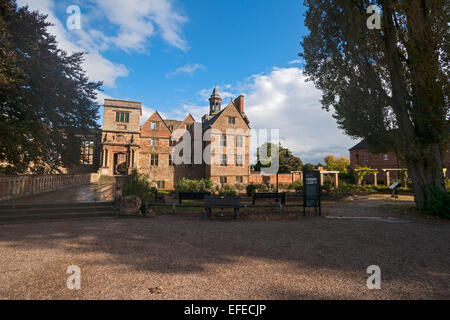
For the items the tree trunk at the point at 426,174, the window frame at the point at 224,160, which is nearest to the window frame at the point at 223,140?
the window frame at the point at 224,160

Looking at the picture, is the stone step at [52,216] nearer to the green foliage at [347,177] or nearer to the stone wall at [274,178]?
the stone wall at [274,178]

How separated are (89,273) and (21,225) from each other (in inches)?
255

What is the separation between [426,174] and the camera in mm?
11062

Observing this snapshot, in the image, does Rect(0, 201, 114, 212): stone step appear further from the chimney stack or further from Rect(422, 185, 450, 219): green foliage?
the chimney stack

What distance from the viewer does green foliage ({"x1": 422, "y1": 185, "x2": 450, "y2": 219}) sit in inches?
388

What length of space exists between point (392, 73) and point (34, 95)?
19682 millimetres

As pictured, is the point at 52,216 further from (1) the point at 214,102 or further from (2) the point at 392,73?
(1) the point at 214,102

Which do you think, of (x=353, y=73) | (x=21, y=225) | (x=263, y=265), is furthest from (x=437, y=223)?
(x=21, y=225)

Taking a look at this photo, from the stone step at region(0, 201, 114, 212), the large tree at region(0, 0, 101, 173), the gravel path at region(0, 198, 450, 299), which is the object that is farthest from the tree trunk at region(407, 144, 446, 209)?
the large tree at region(0, 0, 101, 173)

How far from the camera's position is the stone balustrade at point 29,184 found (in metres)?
10.9

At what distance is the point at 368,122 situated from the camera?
12.2 meters

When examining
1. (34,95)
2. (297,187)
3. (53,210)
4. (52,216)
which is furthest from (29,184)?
(297,187)
